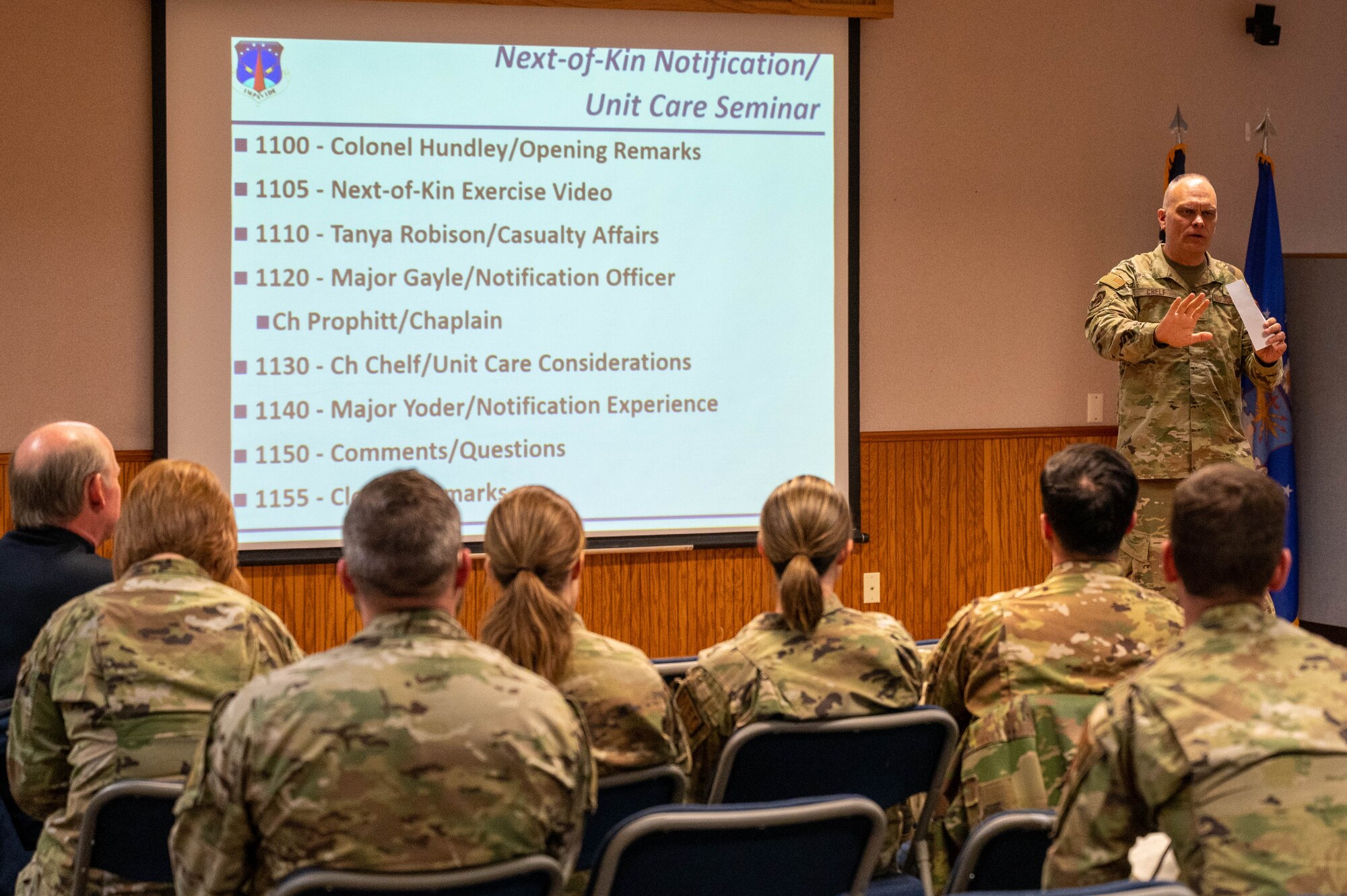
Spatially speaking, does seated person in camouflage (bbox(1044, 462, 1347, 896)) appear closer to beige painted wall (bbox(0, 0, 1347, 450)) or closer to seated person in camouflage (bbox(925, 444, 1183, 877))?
seated person in camouflage (bbox(925, 444, 1183, 877))

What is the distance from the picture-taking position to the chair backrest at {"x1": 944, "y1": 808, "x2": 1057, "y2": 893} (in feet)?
5.81

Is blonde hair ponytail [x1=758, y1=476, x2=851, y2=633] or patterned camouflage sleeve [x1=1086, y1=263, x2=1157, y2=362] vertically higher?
patterned camouflage sleeve [x1=1086, y1=263, x2=1157, y2=362]

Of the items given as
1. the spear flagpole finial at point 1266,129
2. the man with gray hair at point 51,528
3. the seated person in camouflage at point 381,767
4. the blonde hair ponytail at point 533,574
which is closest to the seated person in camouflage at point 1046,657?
the blonde hair ponytail at point 533,574

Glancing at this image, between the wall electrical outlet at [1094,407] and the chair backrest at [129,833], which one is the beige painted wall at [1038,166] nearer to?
the wall electrical outlet at [1094,407]

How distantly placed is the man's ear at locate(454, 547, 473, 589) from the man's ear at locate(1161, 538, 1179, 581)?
921 mm

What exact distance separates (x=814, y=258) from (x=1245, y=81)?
7.56ft

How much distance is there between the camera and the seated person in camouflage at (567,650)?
1988mm

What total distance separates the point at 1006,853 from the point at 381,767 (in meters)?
0.94

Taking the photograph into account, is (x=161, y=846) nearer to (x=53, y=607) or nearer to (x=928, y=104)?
(x=53, y=607)

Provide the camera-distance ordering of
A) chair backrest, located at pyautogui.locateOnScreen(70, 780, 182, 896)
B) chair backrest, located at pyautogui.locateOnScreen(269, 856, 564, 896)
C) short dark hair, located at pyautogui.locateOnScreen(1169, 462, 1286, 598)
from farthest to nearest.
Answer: chair backrest, located at pyautogui.locateOnScreen(70, 780, 182, 896), short dark hair, located at pyautogui.locateOnScreen(1169, 462, 1286, 598), chair backrest, located at pyautogui.locateOnScreen(269, 856, 564, 896)

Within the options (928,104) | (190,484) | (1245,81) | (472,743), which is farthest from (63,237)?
(1245,81)

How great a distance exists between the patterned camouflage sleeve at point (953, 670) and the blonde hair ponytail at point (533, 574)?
2.21 feet

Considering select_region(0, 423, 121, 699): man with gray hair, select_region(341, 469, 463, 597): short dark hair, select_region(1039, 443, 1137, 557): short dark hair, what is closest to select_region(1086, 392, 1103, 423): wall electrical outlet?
select_region(1039, 443, 1137, 557): short dark hair

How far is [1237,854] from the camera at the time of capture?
141 centimetres
